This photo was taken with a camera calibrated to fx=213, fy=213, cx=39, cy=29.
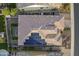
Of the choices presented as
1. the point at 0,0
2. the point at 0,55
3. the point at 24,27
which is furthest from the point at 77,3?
the point at 0,55

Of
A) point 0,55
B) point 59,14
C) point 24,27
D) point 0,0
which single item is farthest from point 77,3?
point 0,55

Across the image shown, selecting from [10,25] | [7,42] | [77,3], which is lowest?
[7,42]

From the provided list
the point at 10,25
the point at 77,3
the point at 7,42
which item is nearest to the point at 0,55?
the point at 7,42

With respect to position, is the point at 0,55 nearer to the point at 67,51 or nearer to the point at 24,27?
the point at 24,27

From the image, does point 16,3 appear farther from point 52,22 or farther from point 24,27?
point 52,22

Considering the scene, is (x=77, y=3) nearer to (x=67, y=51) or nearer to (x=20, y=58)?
(x=67, y=51)

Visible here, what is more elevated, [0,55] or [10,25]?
[10,25]

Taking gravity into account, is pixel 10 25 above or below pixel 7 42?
above

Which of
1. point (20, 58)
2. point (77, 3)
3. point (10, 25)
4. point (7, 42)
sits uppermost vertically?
point (77, 3)
